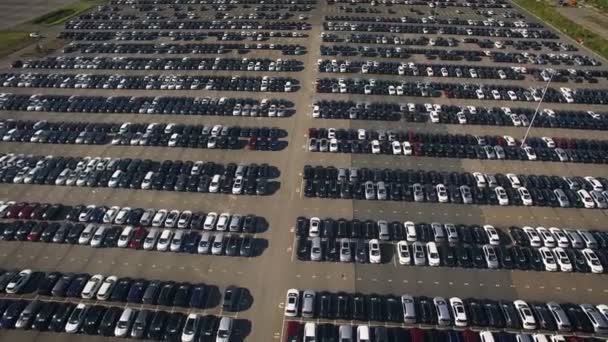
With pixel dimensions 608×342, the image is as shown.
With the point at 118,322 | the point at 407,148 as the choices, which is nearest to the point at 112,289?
the point at 118,322

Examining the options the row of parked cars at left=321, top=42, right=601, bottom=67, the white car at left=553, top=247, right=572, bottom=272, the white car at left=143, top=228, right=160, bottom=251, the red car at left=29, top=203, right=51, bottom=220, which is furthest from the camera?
the row of parked cars at left=321, top=42, right=601, bottom=67

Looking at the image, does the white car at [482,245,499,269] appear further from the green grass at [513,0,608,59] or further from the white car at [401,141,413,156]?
the green grass at [513,0,608,59]

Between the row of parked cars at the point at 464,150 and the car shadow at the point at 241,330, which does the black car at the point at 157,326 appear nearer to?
the car shadow at the point at 241,330

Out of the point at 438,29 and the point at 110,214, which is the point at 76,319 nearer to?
the point at 110,214

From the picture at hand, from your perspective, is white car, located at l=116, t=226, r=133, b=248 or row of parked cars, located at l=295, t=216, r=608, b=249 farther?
row of parked cars, located at l=295, t=216, r=608, b=249

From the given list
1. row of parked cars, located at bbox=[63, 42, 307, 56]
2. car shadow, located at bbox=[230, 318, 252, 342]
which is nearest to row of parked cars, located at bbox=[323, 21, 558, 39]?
row of parked cars, located at bbox=[63, 42, 307, 56]

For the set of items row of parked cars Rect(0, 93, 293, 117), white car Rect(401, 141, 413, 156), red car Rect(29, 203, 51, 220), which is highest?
row of parked cars Rect(0, 93, 293, 117)

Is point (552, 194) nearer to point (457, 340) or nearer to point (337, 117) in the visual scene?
point (457, 340)
